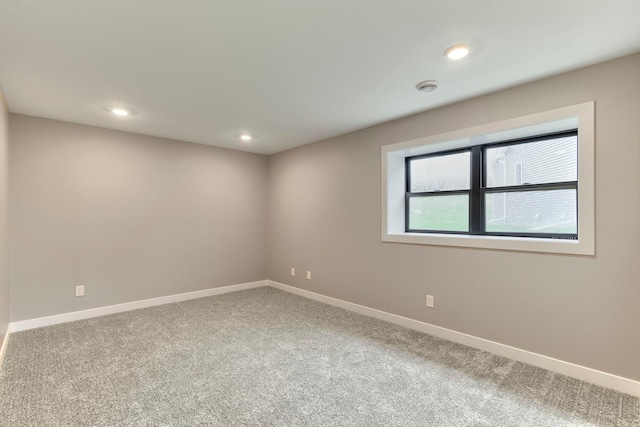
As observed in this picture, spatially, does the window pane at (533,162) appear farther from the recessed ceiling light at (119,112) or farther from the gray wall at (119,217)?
the recessed ceiling light at (119,112)

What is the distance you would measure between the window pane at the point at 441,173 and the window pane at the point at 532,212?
0.36 m

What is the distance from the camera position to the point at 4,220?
2.87 meters

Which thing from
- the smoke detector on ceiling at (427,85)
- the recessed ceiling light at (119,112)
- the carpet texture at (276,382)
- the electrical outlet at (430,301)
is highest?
the recessed ceiling light at (119,112)

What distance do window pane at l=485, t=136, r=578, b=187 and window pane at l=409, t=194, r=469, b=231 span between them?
0.37 metres

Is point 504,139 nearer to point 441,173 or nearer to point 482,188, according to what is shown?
point 482,188

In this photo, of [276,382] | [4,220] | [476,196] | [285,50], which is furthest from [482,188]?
[4,220]

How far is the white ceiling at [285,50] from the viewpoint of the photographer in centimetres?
163

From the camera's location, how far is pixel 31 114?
3.25m

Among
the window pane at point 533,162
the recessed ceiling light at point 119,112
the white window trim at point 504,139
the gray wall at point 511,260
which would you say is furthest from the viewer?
the recessed ceiling light at point 119,112

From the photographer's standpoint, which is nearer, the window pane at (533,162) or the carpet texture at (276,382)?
the carpet texture at (276,382)

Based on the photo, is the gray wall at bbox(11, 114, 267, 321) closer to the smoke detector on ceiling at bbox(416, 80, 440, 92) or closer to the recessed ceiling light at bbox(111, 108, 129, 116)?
the recessed ceiling light at bbox(111, 108, 129, 116)

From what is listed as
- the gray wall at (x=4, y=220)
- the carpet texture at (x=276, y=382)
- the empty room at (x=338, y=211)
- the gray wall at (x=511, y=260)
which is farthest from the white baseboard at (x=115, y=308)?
the gray wall at (x=511, y=260)

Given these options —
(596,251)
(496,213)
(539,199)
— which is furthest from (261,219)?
(596,251)

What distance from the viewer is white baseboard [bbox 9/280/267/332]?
10.8 ft
